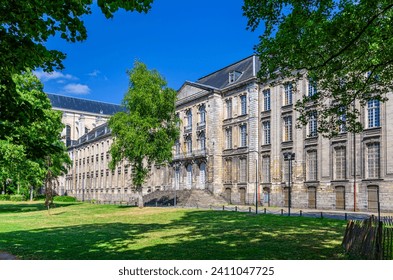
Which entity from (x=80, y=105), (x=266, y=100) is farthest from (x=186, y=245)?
(x=80, y=105)

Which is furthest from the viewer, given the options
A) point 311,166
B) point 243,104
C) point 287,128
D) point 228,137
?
point 228,137

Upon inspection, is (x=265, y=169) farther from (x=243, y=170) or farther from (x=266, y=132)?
(x=266, y=132)

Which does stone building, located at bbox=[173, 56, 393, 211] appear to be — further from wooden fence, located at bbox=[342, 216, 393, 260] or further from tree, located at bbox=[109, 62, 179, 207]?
wooden fence, located at bbox=[342, 216, 393, 260]

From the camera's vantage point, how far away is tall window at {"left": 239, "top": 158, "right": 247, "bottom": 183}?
166 ft

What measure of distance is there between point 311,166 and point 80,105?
83.8 metres

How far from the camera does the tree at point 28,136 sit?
1002 centimetres

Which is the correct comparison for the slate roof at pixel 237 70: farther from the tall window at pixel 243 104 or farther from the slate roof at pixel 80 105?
the slate roof at pixel 80 105

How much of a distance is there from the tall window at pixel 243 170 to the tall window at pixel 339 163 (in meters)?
13.2

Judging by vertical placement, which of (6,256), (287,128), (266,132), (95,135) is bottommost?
(6,256)

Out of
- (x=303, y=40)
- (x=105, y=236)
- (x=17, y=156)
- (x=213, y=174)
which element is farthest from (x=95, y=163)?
(x=303, y=40)

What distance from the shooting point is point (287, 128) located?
45.5 m

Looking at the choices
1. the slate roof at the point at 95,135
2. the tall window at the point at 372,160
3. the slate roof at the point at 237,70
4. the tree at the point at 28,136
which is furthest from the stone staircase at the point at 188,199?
the slate roof at the point at 95,135

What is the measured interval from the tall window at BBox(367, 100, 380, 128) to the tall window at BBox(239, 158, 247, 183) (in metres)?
17.4

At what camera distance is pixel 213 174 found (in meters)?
53.5
